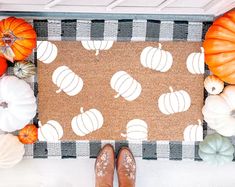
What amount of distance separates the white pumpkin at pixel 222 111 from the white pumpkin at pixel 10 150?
1062 mm

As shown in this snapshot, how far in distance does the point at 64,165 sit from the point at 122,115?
0.46m

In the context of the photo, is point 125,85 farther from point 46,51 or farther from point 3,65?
point 3,65

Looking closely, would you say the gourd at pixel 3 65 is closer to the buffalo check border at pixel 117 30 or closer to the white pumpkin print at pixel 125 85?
the buffalo check border at pixel 117 30

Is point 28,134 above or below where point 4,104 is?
below

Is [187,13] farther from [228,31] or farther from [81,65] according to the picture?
[81,65]

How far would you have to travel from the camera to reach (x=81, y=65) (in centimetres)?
242

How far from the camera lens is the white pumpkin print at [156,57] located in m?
2.40

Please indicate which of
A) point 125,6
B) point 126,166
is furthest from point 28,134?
point 125,6

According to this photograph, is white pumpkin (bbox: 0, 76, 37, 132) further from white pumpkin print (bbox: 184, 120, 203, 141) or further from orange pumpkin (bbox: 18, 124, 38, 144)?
white pumpkin print (bbox: 184, 120, 203, 141)

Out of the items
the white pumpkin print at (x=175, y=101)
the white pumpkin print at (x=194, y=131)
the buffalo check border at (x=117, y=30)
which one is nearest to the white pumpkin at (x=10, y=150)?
the buffalo check border at (x=117, y=30)

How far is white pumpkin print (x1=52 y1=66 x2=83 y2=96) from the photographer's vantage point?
95.2 inches

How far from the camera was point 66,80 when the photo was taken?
2.42 metres

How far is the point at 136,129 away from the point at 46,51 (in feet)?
2.25

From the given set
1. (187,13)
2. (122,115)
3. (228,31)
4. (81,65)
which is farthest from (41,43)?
(228,31)
